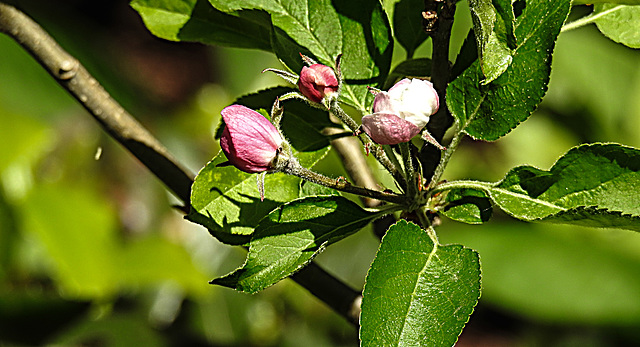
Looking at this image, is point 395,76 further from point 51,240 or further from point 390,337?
point 51,240

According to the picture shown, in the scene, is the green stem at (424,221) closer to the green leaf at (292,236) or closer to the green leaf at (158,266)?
the green leaf at (292,236)

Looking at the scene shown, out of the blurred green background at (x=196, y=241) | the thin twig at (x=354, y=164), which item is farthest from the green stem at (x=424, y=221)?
the blurred green background at (x=196, y=241)

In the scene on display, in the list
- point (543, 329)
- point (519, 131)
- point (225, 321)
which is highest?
point (519, 131)

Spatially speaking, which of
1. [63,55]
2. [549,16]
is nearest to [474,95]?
[549,16]

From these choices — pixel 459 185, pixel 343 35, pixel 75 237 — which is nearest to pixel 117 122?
pixel 343 35

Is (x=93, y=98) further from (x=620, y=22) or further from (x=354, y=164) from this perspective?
(x=620, y=22)

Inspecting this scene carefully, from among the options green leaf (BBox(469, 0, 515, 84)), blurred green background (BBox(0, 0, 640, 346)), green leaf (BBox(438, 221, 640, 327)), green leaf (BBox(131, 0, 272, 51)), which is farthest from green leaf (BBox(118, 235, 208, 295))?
green leaf (BBox(469, 0, 515, 84))
